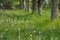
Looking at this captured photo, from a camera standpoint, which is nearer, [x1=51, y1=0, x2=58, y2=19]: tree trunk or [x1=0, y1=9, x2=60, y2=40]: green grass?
[x1=0, y1=9, x2=60, y2=40]: green grass

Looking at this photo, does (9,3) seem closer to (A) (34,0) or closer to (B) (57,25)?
(A) (34,0)

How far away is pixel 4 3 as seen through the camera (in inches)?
1831

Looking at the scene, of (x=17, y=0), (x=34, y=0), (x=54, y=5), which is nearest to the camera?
(x=54, y=5)

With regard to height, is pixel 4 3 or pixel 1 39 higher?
pixel 1 39

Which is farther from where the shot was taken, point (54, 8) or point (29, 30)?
point (54, 8)

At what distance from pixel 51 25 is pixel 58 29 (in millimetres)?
943

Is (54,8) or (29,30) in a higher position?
(54,8)

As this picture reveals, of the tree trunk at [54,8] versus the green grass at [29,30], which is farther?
the tree trunk at [54,8]

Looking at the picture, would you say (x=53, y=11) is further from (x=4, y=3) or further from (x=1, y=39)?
(x=4, y=3)

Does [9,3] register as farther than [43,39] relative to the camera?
Yes

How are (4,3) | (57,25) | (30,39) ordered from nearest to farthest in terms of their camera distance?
1. (30,39)
2. (57,25)
3. (4,3)

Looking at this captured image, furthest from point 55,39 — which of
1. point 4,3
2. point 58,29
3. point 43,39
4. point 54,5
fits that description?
point 4,3

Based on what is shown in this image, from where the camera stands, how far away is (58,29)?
11.0 m

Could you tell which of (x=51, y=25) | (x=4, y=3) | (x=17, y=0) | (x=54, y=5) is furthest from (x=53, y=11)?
(x=17, y=0)
